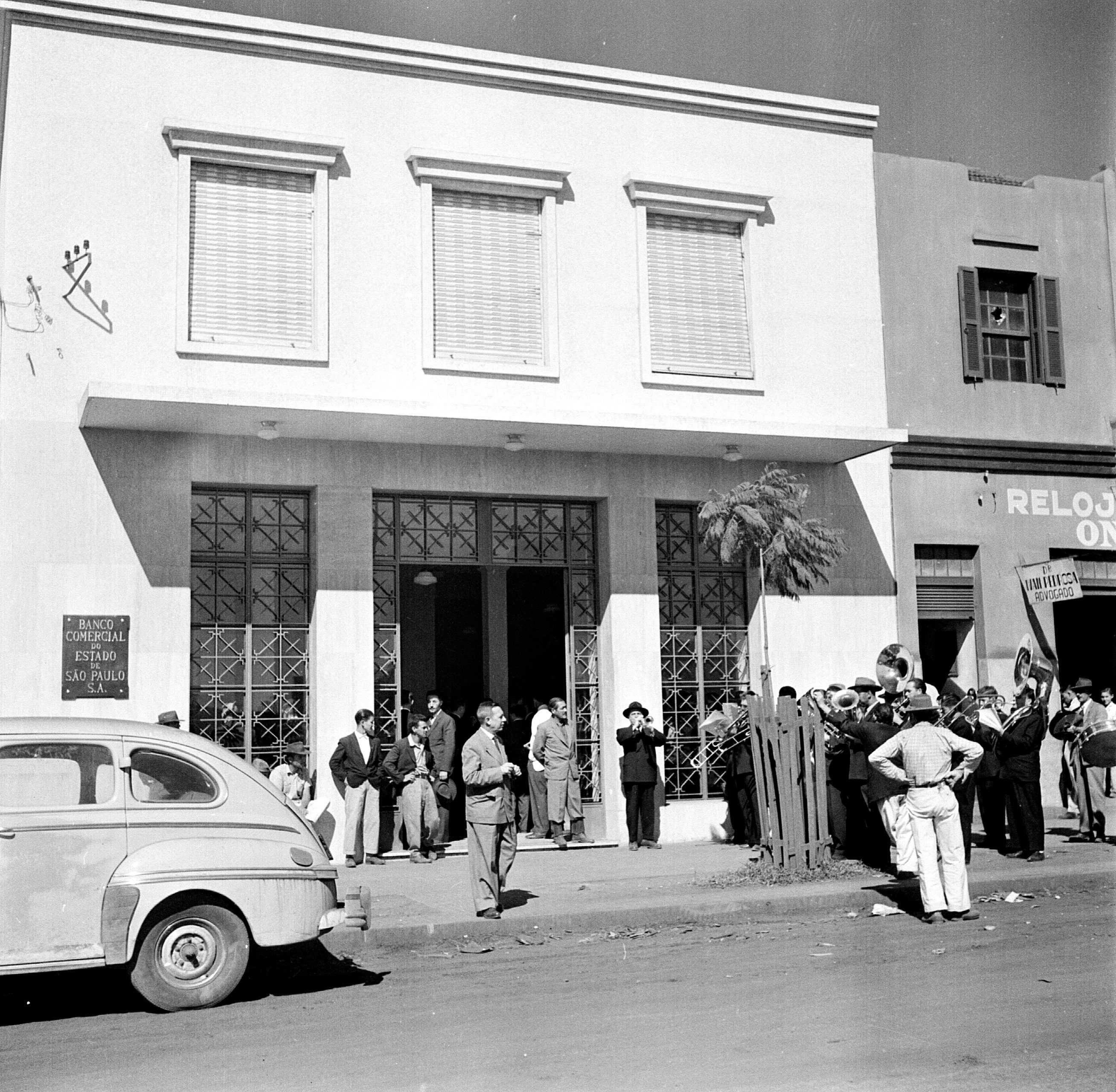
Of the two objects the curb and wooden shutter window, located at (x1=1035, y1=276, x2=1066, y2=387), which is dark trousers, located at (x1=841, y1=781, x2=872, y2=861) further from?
wooden shutter window, located at (x1=1035, y1=276, x2=1066, y2=387)

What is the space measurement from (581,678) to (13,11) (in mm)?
9771

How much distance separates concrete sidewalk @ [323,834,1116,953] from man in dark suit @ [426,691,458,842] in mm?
546

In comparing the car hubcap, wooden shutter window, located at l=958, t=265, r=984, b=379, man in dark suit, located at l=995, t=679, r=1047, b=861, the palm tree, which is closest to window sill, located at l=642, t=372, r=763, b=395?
the palm tree

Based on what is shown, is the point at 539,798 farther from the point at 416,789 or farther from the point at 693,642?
the point at 693,642

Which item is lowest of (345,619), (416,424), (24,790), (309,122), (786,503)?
(24,790)

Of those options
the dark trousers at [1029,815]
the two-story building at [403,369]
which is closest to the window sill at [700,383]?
the two-story building at [403,369]

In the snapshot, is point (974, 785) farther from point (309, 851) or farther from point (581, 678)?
point (309, 851)

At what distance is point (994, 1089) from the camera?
610 centimetres

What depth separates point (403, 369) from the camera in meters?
16.0

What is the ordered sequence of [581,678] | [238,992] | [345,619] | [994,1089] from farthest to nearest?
[581,678], [345,619], [238,992], [994,1089]

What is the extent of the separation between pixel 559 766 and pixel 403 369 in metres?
4.94

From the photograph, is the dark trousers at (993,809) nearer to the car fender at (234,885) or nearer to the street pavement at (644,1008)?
the street pavement at (644,1008)

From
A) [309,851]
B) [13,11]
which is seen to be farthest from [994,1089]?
[13,11]

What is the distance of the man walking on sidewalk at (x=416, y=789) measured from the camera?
50.2ft
